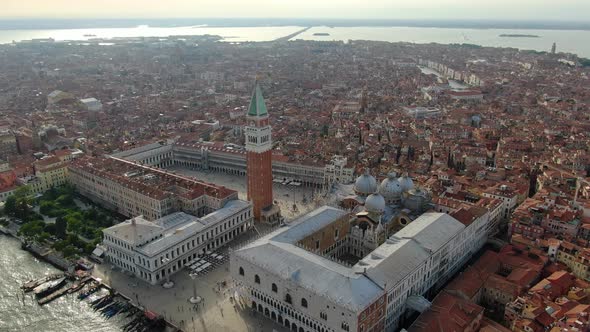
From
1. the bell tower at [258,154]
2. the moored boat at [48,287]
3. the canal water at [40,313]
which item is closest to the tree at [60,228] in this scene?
the canal water at [40,313]

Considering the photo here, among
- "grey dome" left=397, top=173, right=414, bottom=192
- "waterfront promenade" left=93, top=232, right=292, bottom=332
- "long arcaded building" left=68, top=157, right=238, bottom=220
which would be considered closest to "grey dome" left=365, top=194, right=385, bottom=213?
"grey dome" left=397, top=173, right=414, bottom=192

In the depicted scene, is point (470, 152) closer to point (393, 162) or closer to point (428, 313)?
point (393, 162)

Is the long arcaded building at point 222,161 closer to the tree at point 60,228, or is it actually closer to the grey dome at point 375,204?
the grey dome at point 375,204

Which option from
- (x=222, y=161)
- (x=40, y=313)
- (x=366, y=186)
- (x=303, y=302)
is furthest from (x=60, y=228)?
(x=366, y=186)

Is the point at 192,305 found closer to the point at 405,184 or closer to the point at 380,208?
the point at 380,208

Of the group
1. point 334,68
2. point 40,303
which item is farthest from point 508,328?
point 334,68

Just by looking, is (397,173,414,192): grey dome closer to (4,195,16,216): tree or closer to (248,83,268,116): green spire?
(248,83,268,116): green spire
